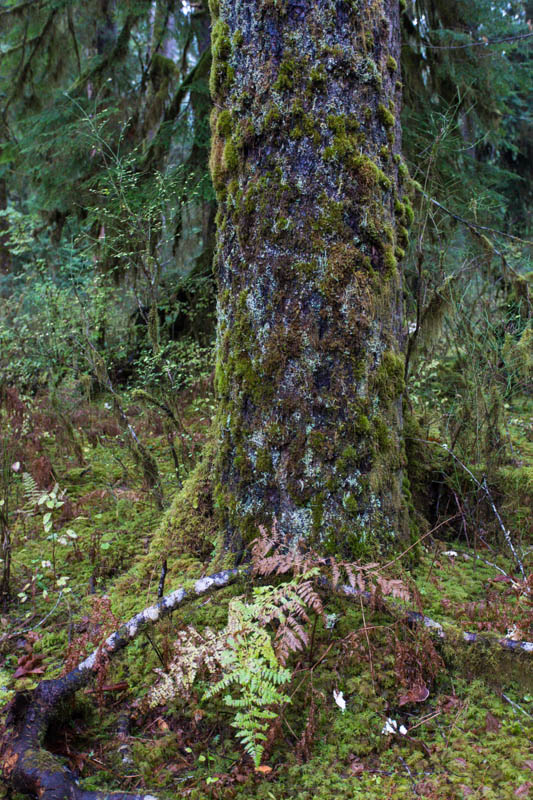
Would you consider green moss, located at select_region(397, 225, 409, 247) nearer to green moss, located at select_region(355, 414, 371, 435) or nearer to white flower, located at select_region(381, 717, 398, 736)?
green moss, located at select_region(355, 414, 371, 435)

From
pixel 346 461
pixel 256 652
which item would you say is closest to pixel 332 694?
pixel 256 652

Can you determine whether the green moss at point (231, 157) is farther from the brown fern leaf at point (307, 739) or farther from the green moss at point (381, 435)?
the brown fern leaf at point (307, 739)

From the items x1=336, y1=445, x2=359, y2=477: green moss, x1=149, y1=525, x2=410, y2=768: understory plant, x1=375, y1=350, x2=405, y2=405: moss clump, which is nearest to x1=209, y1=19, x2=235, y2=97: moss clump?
x1=375, y1=350, x2=405, y2=405: moss clump

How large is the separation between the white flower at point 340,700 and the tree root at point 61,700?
15.3 inches

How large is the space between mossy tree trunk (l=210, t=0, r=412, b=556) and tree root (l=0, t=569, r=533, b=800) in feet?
1.30

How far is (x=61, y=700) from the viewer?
84.0 inches

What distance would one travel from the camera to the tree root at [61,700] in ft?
5.89

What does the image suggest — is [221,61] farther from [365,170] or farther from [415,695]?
[415,695]

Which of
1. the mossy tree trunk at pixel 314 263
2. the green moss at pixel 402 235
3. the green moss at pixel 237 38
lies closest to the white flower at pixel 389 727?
the mossy tree trunk at pixel 314 263

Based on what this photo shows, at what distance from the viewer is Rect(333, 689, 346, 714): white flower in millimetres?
2107

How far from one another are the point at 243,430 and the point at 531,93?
12934 millimetres

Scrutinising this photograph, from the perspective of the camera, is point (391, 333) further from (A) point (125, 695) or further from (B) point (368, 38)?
(A) point (125, 695)

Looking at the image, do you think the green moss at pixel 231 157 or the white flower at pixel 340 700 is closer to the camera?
the white flower at pixel 340 700

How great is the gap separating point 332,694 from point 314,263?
1862mm
